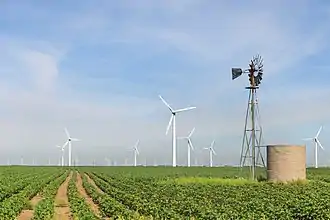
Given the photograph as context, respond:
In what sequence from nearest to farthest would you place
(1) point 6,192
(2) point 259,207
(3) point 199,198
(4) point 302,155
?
(2) point 259,207 < (3) point 199,198 < (1) point 6,192 < (4) point 302,155

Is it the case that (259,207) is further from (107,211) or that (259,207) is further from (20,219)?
(20,219)

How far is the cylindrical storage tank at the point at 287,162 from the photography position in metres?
44.8

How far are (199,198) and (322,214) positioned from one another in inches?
431

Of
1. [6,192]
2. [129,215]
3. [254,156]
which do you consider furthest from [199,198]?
[254,156]

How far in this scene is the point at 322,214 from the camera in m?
21.2

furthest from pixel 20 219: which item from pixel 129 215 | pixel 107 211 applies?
pixel 129 215

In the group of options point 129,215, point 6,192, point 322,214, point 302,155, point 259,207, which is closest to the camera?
point 322,214

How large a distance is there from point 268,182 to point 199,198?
15431 mm

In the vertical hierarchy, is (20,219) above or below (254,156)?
below

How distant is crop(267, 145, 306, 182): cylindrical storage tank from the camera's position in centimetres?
4475

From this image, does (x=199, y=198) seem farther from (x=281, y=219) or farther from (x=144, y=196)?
(x=281, y=219)

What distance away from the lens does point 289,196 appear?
3216cm

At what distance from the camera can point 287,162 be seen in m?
44.8

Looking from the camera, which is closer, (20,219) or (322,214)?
(322,214)
